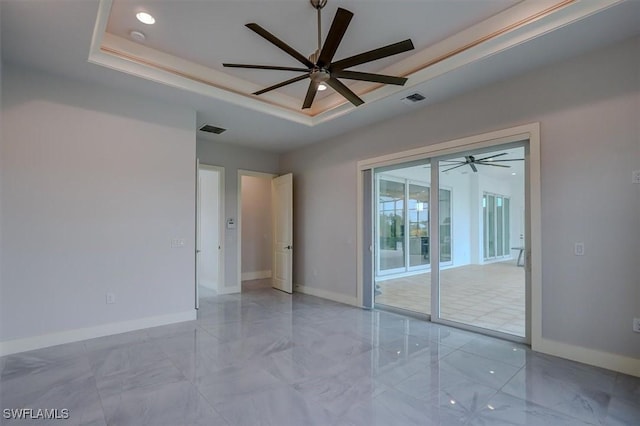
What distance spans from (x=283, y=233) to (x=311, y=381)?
4014 millimetres

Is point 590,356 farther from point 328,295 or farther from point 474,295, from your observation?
point 328,295

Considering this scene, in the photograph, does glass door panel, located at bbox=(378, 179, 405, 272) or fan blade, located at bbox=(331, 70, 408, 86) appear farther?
glass door panel, located at bbox=(378, 179, 405, 272)

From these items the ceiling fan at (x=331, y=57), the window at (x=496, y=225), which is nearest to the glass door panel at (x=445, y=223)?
the window at (x=496, y=225)

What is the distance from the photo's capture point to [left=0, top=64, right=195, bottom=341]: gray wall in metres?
3.30

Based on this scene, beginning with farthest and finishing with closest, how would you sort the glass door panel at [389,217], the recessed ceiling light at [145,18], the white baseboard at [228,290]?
the white baseboard at [228,290] → the glass door panel at [389,217] → the recessed ceiling light at [145,18]

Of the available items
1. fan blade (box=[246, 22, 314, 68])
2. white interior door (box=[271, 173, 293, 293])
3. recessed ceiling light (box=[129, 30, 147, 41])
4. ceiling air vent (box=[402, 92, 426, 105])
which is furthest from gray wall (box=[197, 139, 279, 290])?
fan blade (box=[246, 22, 314, 68])

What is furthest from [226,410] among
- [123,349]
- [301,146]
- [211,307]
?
[301,146]

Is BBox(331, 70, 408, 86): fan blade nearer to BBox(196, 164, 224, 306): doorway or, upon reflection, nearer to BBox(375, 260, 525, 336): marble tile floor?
BBox(375, 260, 525, 336): marble tile floor

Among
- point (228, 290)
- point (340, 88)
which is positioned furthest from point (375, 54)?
point (228, 290)

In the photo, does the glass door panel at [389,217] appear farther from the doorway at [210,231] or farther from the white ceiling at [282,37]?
the doorway at [210,231]

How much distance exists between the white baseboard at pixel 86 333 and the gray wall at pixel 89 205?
62 mm

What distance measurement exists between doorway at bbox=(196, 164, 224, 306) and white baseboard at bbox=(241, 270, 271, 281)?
37.6 inches

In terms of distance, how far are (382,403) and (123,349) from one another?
2.76m

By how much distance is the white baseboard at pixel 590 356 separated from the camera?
9.09 ft
